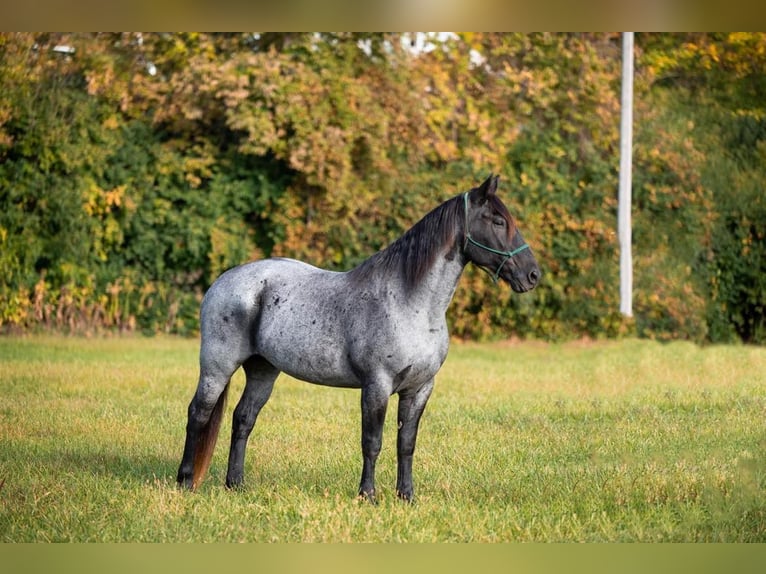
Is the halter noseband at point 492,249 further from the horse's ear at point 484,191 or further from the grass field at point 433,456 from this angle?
the grass field at point 433,456

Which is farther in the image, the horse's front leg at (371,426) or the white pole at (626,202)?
the white pole at (626,202)

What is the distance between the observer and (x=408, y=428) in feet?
19.0

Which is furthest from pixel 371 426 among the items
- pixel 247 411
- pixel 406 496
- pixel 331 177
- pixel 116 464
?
pixel 331 177

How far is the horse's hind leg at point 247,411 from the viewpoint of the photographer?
6.29 meters

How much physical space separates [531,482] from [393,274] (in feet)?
6.37

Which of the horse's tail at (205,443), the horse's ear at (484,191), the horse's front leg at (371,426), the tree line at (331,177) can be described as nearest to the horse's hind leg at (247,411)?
the horse's tail at (205,443)

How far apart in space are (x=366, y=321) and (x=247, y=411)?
1.24m

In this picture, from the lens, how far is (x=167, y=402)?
9.80 m

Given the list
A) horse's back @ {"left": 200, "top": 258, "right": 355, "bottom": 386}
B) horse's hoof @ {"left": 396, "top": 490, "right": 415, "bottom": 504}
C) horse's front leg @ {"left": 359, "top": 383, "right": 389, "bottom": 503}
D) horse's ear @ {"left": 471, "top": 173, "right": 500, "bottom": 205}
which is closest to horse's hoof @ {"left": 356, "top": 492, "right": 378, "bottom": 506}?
horse's front leg @ {"left": 359, "top": 383, "right": 389, "bottom": 503}

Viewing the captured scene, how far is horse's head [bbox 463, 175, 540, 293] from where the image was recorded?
5.41 meters

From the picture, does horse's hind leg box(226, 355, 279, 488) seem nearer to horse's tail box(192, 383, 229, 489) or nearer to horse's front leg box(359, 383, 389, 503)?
horse's tail box(192, 383, 229, 489)

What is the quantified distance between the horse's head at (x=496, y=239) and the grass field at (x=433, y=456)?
1.44 m
